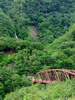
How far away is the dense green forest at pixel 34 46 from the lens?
13.2 meters

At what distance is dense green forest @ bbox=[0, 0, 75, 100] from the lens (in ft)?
43.2

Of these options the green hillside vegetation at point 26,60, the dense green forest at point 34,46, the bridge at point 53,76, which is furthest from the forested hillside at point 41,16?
the bridge at point 53,76

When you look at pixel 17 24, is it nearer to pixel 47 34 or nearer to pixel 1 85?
pixel 47 34

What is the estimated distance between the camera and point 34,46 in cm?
2708

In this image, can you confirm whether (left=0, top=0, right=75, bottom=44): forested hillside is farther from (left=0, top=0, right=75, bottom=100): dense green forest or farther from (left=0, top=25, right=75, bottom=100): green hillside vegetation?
(left=0, top=25, right=75, bottom=100): green hillside vegetation

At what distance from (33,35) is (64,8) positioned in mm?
27083

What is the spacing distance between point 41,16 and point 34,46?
1504 inches

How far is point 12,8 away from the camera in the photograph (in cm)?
6147

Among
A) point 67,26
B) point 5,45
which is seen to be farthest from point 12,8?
point 5,45

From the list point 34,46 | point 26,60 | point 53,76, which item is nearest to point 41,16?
point 34,46

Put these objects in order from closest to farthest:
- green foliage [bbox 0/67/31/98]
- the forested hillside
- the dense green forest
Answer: the dense green forest
green foliage [bbox 0/67/31/98]
the forested hillside

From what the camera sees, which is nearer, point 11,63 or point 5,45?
point 11,63

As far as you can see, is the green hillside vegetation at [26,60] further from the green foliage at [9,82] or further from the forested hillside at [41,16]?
the forested hillside at [41,16]

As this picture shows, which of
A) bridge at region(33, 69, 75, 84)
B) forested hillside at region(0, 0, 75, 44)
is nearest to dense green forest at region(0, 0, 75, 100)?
forested hillside at region(0, 0, 75, 44)
